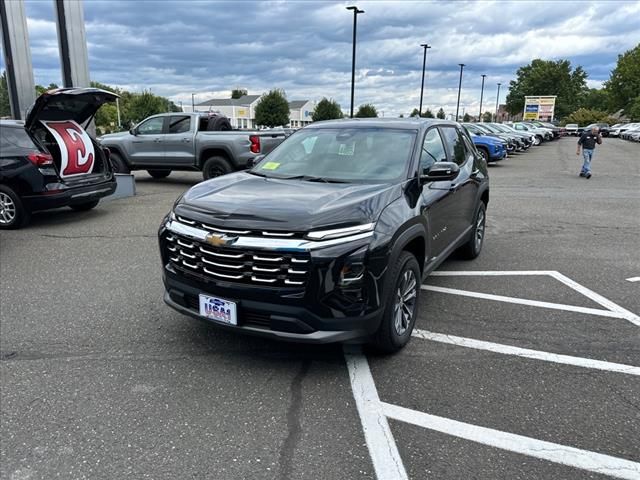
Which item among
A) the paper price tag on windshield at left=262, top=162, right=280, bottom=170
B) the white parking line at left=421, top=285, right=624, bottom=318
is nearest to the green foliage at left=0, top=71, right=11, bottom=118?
the paper price tag on windshield at left=262, top=162, right=280, bottom=170

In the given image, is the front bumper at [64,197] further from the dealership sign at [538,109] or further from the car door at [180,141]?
the dealership sign at [538,109]

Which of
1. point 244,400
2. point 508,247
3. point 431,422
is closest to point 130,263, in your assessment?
point 244,400

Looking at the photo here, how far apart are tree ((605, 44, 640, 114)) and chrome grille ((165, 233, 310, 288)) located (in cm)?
7879

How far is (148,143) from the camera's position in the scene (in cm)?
1267

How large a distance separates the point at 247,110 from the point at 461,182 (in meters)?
110

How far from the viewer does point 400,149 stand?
426 cm

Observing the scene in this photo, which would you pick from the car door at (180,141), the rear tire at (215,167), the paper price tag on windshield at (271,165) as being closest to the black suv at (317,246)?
the paper price tag on windshield at (271,165)

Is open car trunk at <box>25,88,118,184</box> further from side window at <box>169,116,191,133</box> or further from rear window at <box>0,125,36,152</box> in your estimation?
side window at <box>169,116,191,133</box>

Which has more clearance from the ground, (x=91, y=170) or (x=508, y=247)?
(x=91, y=170)

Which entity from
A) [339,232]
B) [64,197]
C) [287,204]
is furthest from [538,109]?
[339,232]

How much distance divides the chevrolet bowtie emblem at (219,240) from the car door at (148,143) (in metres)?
10.1

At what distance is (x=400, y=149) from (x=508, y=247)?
343 centimetres

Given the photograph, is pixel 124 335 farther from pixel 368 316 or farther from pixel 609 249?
pixel 609 249

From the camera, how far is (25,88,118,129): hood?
7.38m
